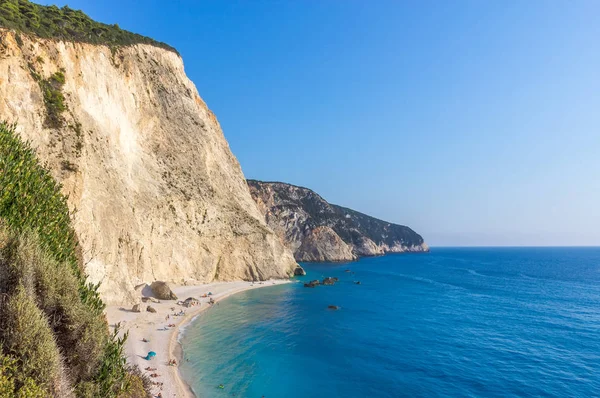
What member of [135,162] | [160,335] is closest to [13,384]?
[160,335]

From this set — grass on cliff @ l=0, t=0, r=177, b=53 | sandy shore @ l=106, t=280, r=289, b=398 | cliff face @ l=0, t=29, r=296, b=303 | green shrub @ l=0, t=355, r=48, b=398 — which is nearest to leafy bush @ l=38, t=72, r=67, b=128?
cliff face @ l=0, t=29, r=296, b=303

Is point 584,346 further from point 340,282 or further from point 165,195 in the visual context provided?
point 165,195

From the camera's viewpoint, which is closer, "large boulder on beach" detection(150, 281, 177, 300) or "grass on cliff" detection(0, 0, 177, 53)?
"grass on cliff" detection(0, 0, 177, 53)

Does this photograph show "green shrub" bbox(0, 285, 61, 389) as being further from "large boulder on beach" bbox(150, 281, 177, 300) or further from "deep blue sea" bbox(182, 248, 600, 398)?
"large boulder on beach" bbox(150, 281, 177, 300)

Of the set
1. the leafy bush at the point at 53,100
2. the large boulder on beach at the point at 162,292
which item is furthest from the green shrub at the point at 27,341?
the large boulder on beach at the point at 162,292

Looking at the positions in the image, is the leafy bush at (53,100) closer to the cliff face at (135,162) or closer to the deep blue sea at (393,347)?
the cliff face at (135,162)

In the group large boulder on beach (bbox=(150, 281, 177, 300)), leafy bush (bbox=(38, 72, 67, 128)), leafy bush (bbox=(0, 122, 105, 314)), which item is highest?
leafy bush (bbox=(38, 72, 67, 128))
